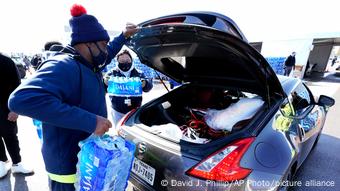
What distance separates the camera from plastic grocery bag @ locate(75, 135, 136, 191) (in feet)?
4.12

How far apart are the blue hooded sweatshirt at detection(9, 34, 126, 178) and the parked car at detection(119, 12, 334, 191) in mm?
586

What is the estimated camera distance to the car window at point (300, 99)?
243 centimetres

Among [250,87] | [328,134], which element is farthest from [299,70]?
[250,87]

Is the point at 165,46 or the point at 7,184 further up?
the point at 165,46

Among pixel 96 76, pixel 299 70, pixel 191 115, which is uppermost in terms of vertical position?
pixel 96 76

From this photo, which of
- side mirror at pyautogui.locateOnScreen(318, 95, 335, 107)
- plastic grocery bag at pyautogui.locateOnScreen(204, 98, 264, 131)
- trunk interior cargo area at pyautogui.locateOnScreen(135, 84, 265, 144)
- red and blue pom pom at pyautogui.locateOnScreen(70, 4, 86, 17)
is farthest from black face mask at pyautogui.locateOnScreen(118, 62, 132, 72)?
side mirror at pyautogui.locateOnScreen(318, 95, 335, 107)

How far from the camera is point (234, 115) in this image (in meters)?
2.24

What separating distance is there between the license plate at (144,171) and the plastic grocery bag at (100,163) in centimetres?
38

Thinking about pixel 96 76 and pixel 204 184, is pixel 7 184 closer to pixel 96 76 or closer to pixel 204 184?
pixel 96 76

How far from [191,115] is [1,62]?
2272 millimetres

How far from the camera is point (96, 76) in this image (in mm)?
1462

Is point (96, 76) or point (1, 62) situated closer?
point (96, 76)

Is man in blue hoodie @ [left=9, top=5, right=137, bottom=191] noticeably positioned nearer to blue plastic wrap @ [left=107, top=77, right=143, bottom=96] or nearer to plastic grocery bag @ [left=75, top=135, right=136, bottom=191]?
plastic grocery bag @ [left=75, top=135, right=136, bottom=191]

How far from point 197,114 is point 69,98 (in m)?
1.67
